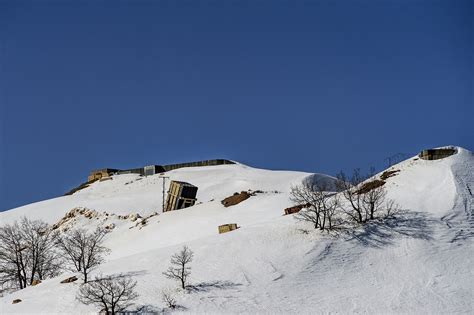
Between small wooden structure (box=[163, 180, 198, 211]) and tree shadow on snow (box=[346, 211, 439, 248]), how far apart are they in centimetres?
2416

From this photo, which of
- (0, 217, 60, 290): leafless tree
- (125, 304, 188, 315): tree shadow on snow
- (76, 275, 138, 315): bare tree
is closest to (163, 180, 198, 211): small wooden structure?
(0, 217, 60, 290): leafless tree

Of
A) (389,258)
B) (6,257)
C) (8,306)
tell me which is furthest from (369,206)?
(6,257)

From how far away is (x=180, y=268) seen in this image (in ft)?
100

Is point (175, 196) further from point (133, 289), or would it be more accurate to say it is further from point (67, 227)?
point (133, 289)

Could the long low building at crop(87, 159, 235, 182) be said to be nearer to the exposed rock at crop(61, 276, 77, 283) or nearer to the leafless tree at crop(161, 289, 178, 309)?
the exposed rock at crop(61, 276, 77, 283)

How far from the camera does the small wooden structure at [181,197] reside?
55.4 metres

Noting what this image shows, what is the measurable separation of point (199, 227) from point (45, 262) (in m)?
12.5

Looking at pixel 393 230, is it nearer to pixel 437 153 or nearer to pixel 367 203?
pixel 367 203

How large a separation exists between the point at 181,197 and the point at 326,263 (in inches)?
1040

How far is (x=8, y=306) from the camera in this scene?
30.2m

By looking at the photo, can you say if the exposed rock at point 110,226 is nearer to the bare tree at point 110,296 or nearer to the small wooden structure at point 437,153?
the bare tree at point 110,296

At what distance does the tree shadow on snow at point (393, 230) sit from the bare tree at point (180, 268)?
1035cm

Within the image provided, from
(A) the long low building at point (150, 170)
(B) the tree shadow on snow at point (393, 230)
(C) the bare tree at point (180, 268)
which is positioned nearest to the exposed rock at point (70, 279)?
(C) the bare tree at point (180, 268)

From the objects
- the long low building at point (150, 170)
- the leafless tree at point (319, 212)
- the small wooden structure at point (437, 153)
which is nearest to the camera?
the leafless tree at point (319, 212)
